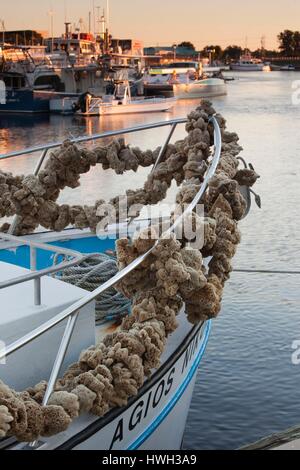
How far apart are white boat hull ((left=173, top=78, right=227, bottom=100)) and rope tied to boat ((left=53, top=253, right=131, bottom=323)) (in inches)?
2844

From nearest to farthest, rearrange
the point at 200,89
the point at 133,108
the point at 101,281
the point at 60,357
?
the point at 60,357
the point at 101,281
the point at 133,108
the point at 200,89

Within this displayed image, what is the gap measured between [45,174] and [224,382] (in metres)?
3.50

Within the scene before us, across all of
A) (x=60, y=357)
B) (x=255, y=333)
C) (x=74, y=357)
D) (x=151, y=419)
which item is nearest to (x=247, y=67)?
(x=255, y=333)

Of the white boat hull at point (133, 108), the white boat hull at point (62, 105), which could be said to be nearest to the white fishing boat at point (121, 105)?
the white boat hull at point (133, 108)

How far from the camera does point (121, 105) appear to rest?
58844 mm

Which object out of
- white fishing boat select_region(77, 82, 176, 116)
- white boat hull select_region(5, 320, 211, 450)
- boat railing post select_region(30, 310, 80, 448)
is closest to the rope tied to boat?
white boat hull select_region(5, 320, 211, 450)

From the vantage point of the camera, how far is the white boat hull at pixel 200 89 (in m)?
79.6

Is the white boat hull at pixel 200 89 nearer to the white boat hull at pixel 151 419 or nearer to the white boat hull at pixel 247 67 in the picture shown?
the white boat hull at pixel 151 419

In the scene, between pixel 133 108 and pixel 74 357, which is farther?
pixel 133 108

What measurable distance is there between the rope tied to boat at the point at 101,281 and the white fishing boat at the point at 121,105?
5121 centimetres

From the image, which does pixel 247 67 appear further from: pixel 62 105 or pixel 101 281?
pixel 101 281

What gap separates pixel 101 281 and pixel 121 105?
53.0 metres

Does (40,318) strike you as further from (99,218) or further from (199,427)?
(199,427)

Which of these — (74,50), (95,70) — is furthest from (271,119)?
(74,50)
